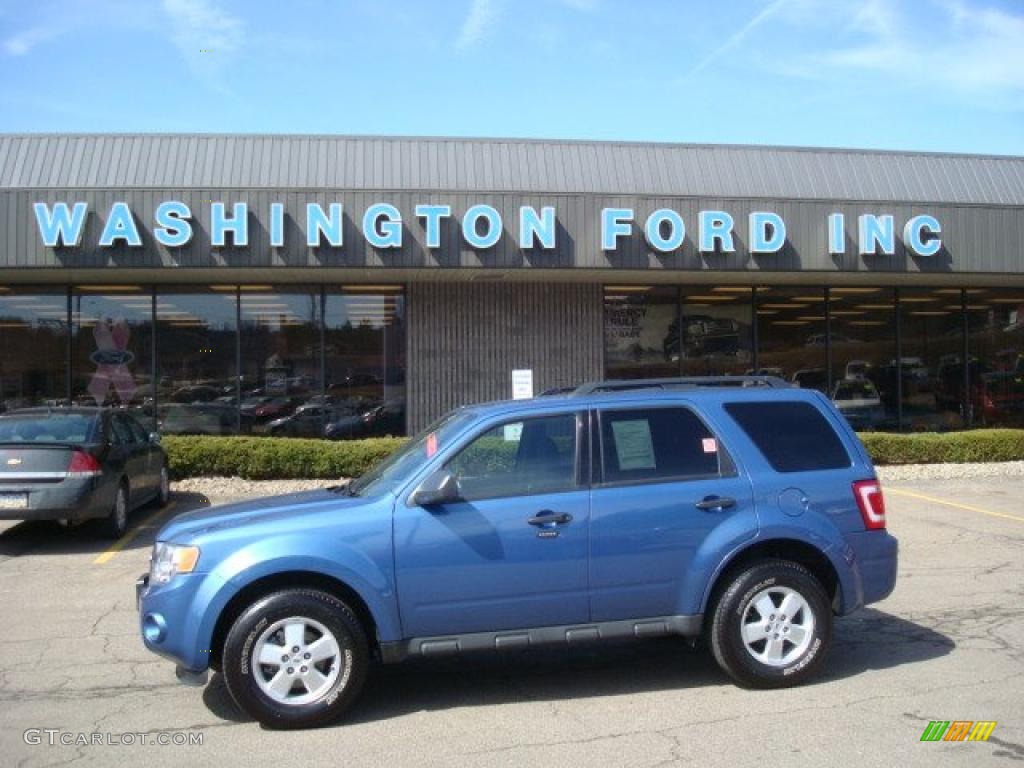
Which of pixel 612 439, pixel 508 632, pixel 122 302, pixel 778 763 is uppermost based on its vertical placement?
pixel 122 302

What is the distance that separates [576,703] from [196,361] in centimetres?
1345

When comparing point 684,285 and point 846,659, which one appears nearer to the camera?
point 846,659

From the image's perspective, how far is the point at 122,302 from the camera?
56.8ft

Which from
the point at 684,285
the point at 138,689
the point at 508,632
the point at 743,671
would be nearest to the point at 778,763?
the point at 743,671

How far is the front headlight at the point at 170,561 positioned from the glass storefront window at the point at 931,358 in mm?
17360

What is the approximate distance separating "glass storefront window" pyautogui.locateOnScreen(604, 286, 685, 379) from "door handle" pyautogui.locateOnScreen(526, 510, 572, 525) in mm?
13027

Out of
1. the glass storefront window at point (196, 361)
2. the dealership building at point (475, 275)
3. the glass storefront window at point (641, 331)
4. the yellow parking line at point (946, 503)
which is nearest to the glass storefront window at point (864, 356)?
the dealership building at point (475, 275)

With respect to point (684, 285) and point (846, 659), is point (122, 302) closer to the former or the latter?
point (684, 285)

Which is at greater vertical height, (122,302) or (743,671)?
(122,302)

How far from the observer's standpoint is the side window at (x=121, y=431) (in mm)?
11114

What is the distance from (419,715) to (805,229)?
42.8 ft

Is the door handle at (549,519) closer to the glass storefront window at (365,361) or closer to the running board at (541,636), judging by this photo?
the running board at (541,636)

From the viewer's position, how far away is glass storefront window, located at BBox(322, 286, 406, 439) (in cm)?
1756

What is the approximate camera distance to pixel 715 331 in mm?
18781
